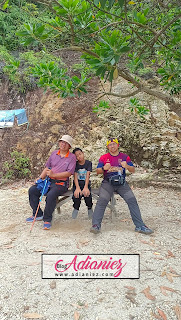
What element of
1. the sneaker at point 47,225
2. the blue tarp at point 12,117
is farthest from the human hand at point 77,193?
the blue tarp at point 12,117

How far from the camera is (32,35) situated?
7.64ft

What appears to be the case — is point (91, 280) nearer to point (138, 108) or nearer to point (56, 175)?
point (56, 175)

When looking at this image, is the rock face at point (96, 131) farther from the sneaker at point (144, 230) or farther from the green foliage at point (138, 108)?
the sneaker at point (144, 230)

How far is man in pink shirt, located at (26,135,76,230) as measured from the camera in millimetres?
4012

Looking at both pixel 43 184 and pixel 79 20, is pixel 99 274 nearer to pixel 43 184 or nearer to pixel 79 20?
pixel 43 184

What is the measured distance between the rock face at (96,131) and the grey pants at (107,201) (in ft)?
9.62

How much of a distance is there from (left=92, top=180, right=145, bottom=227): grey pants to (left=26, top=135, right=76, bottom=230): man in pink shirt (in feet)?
2.04

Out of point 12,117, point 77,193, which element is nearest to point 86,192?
point 77,193

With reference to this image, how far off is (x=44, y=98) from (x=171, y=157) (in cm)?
496

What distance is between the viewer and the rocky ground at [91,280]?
2.13 m

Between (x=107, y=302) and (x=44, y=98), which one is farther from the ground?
(x=44, y=98)

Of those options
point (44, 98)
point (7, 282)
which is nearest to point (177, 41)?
point (7, 282)

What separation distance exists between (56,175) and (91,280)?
74.5 inches

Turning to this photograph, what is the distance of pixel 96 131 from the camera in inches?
320
